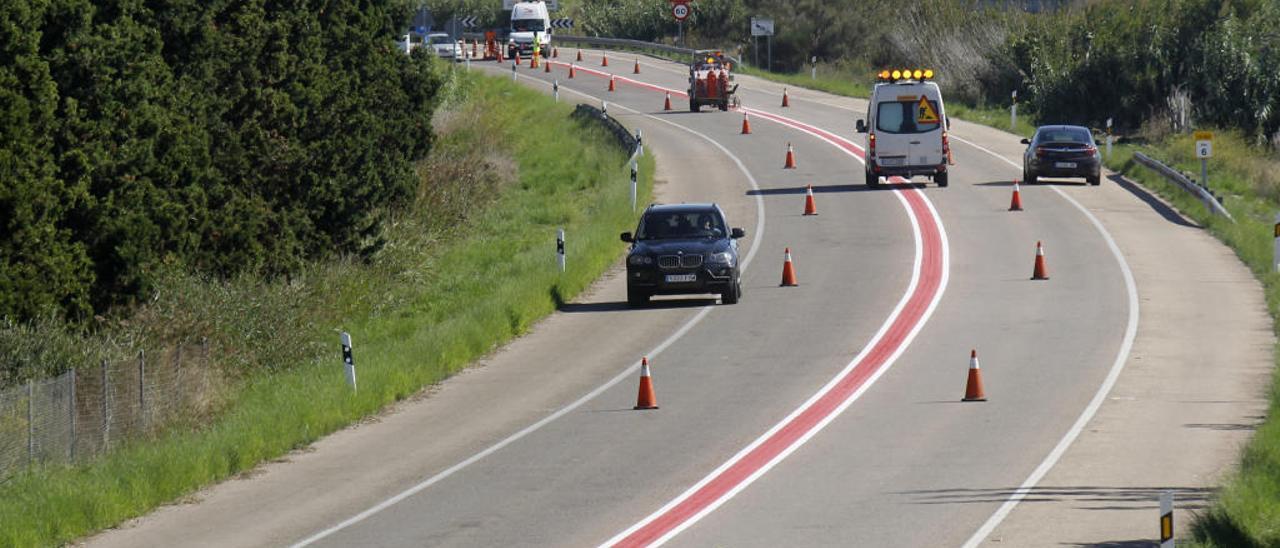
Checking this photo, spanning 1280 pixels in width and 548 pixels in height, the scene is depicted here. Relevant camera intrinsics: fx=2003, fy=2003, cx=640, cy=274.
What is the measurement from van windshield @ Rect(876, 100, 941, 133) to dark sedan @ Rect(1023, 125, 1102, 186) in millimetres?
3081

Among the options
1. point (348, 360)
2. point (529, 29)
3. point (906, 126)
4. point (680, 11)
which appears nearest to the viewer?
point (348, 360)

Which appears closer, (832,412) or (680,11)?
(832,412)

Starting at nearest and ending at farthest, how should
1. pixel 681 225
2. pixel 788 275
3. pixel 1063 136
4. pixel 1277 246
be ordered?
pixel 681 225 < pixel 1277 246 < pixel 788 275 < pixel 1063 136

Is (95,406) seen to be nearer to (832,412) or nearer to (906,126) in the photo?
(832,412)

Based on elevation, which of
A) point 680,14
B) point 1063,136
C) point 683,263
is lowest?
point 683,263

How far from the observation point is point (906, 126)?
44.3 meters

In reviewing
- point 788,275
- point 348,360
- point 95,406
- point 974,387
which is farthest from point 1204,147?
point 95,406

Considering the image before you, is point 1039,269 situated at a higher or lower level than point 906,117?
lower

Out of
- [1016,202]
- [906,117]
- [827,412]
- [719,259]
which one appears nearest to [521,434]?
[827,412]

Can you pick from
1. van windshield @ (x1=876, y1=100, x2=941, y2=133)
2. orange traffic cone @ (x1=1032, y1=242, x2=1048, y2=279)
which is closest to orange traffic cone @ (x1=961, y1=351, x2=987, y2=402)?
orange traffic cone @ (x1=1032, y1=242, x2=1048, y2=279)

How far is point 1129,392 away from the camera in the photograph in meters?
23.6

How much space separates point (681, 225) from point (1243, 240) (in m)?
10.8

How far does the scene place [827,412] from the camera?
2284 cm

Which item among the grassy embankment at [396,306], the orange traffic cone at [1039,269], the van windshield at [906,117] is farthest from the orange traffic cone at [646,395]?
the van windshield at [906,117]
